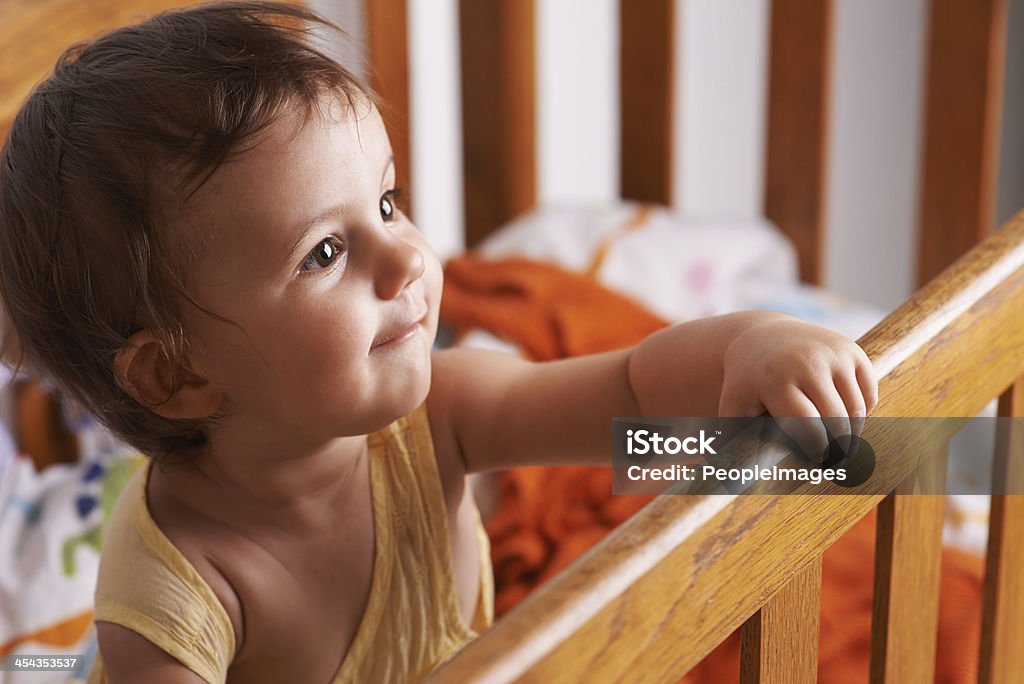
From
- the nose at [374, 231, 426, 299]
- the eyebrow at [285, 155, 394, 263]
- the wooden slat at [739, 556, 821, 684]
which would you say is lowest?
the wooden slat at [739, 556, 821, 684]

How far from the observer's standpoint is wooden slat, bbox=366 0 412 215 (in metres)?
1.31

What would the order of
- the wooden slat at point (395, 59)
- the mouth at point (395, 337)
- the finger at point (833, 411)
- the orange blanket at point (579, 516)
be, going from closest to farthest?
the finger at point (833, 411), the mouth at point (395, 337), the orange blanket at point (579, 516), the wooden slat at point (395, 59)

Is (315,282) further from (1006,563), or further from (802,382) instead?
(1006,563)

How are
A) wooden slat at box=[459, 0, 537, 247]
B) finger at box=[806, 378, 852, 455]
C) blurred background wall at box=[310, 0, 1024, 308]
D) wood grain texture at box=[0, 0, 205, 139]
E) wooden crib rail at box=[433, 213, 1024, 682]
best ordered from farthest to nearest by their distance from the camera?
blurred background wall at box=[310, 0, 1024, 308], wooden slat at box=[459, 0, 537, 247], wood grain texture at box=[0, 0, 205, 139], finger at box=[806, 378, 852, 455], wooden crib rail at box=[433, 213, 1024, 682]

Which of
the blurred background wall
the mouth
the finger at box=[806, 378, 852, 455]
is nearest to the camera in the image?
the finger at box=[806, 378, 852, 455]

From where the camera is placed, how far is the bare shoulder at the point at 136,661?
60 cm

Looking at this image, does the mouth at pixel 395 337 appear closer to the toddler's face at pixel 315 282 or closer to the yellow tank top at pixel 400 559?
the toddler's face at pixel 315 282

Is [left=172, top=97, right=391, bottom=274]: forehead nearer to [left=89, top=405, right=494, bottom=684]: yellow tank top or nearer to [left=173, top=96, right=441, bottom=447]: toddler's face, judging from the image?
[left=173, top=96, right=441, bottom=447]: toddler's face

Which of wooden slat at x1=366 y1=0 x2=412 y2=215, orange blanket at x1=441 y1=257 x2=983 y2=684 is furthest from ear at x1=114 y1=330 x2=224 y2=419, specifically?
wooden slat at x1=366 y1=0 x2=412 y2=215

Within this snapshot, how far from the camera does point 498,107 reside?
1.47m

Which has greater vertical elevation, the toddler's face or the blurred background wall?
the toddler's face

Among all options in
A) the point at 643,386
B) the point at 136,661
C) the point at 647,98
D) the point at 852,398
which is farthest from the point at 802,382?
the point at 647,98

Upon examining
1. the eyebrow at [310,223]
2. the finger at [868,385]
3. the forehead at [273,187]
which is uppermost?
the forehead at [273,187]

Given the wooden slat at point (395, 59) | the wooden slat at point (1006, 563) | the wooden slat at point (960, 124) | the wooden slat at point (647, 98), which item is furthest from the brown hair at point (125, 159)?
the wooden slat at point (960, 124)
